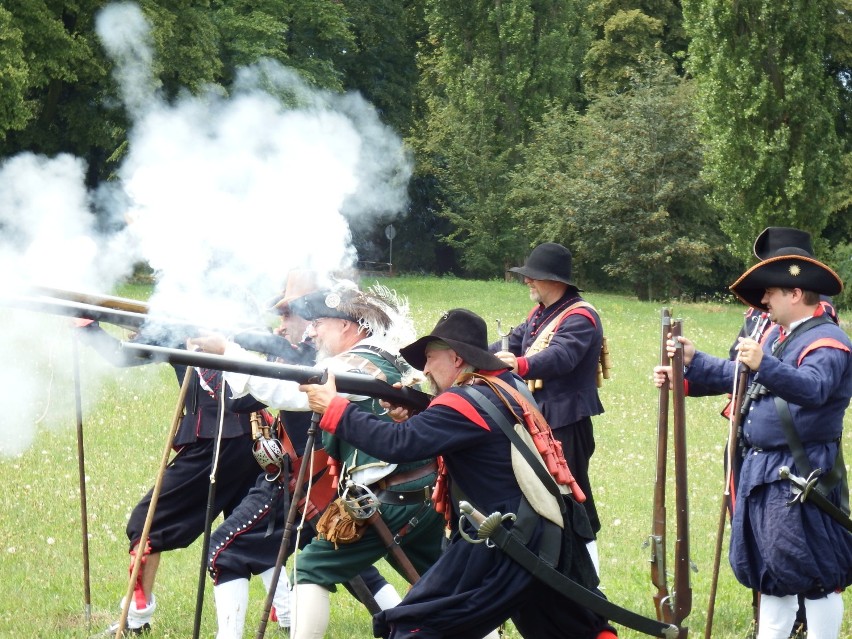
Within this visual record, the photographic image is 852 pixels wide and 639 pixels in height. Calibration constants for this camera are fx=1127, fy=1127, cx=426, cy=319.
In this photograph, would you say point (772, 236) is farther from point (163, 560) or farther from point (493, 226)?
point (493, 226)

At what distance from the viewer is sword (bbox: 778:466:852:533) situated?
5141 millimetres

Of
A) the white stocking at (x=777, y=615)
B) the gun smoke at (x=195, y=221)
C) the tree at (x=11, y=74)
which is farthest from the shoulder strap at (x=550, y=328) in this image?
the tree at (x=11, y=74)

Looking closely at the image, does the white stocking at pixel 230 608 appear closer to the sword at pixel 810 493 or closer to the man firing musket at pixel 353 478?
the man firing musket at pixel 353 478

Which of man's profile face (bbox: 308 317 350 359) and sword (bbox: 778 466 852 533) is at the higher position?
man's profile face (bbox: 308 317 350 359)

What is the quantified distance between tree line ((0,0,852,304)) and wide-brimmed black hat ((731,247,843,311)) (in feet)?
40.9

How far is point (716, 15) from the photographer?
77.8 feet

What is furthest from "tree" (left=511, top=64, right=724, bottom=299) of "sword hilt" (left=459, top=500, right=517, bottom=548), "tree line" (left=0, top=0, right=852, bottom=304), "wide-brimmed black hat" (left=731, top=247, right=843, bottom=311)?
"sword hilt" (left=459, top=500, right=517, bottom=548)

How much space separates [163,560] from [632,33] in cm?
3506

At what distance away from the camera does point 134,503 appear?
30.8ft

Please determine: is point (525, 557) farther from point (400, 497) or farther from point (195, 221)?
point (195, 221)

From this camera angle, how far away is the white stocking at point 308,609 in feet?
17.1

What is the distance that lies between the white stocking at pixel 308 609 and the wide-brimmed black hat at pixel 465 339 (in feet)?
4.16

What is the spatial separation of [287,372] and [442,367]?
68 cm

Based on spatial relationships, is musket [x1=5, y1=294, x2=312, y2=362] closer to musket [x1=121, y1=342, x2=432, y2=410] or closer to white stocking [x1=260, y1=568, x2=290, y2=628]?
musket [x1=121, y1=342, x2=432, y2=410]
